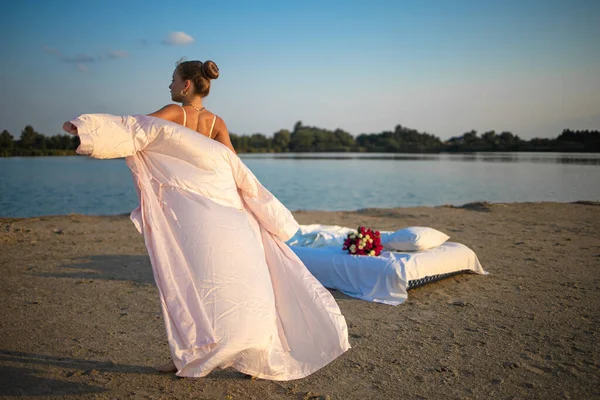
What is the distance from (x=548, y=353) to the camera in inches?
168

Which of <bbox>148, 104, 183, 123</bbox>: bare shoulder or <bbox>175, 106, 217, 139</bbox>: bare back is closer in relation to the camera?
<bbox>148, 104, 183, 123</bbox>: bare shoulder

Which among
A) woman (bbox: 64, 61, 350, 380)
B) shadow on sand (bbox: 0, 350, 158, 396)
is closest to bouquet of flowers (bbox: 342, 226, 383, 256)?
woman (bbox: 64, 61, 350, 380)

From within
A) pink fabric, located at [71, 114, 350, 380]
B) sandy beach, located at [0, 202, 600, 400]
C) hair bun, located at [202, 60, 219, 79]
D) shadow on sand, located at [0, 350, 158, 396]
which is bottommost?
sandy beach, located at [0, 202, 600, 400]

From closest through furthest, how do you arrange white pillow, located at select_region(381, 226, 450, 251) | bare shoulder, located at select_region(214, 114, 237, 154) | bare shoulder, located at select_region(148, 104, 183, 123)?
1. bare shoulder, located at select_region(148, 104, 183, 123)
2. bare shoulder, located at select_region(214, 114, 237, 154)
3. white pillow, located at select_region(381, 226, 450, 251)

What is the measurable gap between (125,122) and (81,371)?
2069 millimetres

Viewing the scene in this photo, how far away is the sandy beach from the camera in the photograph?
355 cm

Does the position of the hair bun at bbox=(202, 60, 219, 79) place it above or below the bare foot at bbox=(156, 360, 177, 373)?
above

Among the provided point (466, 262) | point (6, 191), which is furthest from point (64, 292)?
point (6, 191)

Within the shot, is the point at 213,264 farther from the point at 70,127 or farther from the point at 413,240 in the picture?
the point at 413,240

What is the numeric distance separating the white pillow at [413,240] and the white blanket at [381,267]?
0.34ft

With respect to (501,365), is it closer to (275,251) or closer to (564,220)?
(275,251)

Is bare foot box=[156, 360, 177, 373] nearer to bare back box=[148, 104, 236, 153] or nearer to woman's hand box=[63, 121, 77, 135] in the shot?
bare back box=[148, 104, 236, 153]

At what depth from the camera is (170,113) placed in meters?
3.38

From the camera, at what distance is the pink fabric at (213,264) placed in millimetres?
3088
